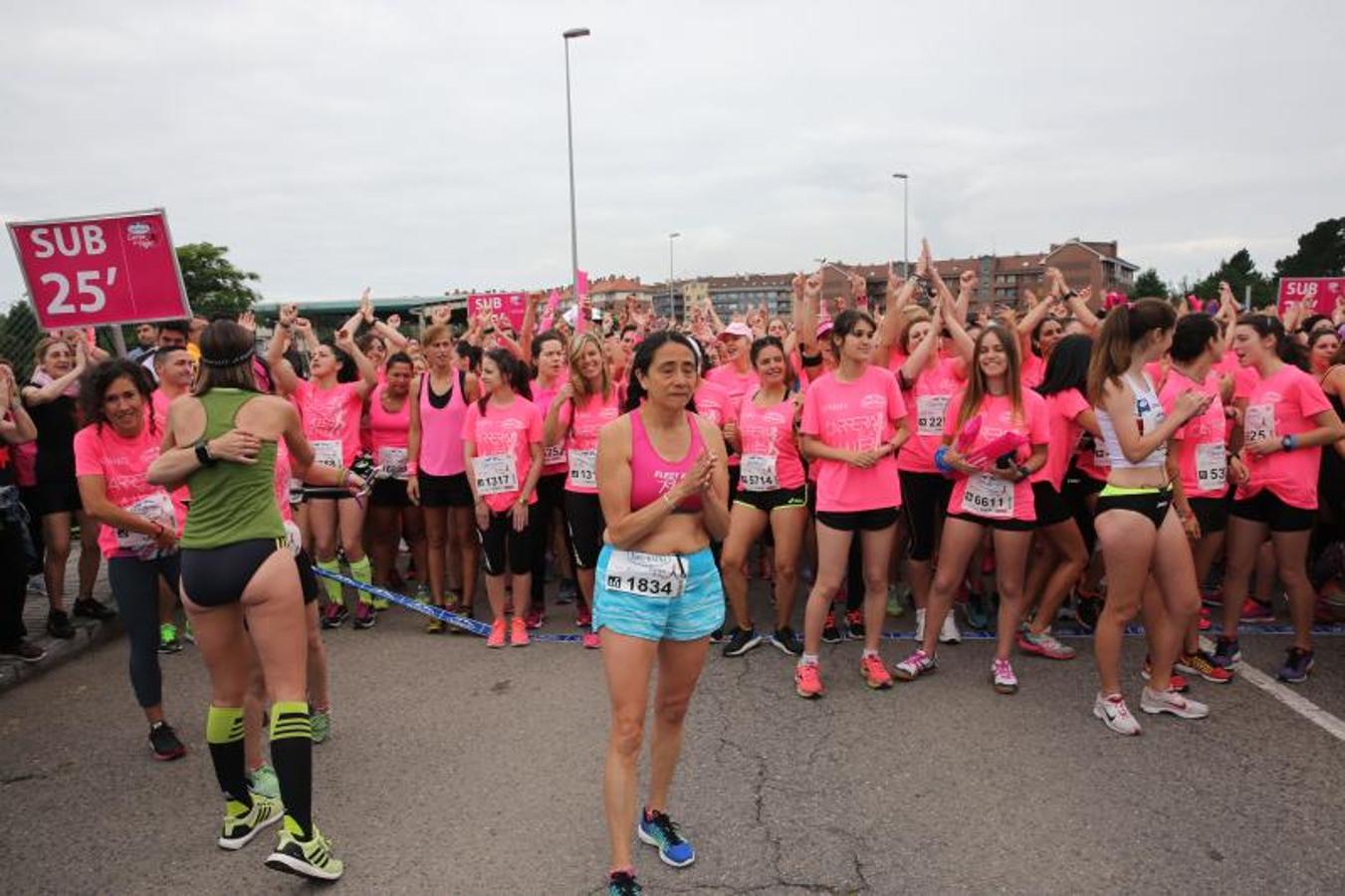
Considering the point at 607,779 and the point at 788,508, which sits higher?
the point at 788,508

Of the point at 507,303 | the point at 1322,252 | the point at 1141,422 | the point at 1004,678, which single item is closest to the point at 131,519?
the point at 1004,678

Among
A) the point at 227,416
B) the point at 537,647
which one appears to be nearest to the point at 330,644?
the point at 537,647

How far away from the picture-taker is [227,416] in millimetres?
3180

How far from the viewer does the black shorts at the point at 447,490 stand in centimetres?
615

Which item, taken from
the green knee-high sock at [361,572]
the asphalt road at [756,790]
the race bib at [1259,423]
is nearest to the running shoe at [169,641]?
the asphalt road at [756,790]

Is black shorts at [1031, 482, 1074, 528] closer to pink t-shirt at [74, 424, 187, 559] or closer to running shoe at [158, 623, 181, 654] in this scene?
pink t-shirt at [74, 424, 187, 559]

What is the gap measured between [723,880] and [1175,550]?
2782mm

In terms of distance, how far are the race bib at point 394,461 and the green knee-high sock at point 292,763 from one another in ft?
11.7

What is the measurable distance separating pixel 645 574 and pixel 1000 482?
270cm

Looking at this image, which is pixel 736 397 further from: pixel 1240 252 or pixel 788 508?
pixel 1240 252

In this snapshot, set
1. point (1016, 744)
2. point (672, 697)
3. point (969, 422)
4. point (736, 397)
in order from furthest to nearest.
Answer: point (736, 397), point (969, 422), point (1016, 744), point (672, 697)

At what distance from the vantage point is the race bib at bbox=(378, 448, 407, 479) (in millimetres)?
6520

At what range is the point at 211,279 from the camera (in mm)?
64125

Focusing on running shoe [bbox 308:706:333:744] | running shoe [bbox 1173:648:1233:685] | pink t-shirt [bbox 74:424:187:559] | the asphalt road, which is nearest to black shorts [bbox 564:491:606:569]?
the asphalt road
